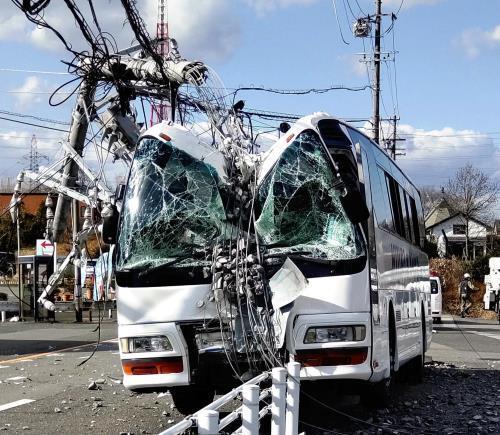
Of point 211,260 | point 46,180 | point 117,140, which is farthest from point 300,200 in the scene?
point 46,180

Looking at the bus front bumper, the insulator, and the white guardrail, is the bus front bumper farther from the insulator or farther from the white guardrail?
the insulator

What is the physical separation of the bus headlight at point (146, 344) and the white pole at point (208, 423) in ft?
12.5

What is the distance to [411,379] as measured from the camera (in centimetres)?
1332

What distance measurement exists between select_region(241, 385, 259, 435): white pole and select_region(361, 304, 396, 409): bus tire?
339 cm

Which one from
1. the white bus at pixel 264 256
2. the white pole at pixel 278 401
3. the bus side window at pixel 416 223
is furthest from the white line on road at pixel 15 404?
the bus side window at pixel 416 223

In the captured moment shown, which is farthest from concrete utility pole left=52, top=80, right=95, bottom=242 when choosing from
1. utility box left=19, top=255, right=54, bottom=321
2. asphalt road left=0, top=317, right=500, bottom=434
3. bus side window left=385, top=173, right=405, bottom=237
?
bus side window left=385, top=173, right=405, bottom=237

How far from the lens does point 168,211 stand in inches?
323

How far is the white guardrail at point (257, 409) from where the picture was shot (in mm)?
4139

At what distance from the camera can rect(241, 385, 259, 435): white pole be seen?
5.05 m

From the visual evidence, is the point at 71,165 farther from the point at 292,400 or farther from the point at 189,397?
the point at 292,400

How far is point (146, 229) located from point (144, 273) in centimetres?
47

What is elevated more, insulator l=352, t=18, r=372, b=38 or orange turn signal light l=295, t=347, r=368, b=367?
insulator l=352, t=18, r=372, b=38

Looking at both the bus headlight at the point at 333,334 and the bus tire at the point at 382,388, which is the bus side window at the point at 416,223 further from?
the bus headlight at the point at 333,334

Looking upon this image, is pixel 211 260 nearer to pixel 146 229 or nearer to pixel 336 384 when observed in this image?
pixel 146 229
